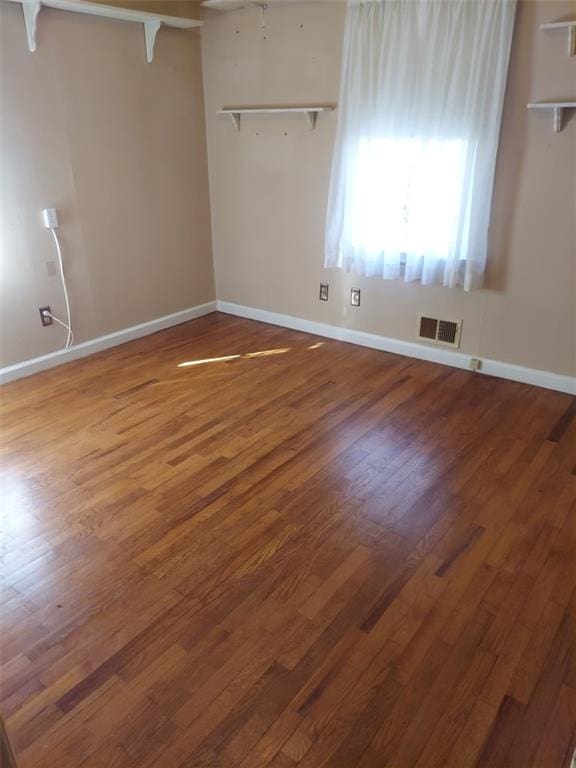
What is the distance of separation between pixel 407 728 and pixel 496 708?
260 millimetres

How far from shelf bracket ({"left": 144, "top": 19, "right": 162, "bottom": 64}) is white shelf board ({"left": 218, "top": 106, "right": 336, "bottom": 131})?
595 millimetres

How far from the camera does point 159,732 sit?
1.49 m

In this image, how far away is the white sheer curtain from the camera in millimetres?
2920

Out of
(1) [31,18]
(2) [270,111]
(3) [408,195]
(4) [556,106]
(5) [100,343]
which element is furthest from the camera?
(5) [100,343]

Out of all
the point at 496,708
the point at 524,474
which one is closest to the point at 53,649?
the point at 496,708

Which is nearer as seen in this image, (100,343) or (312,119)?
(312,119)

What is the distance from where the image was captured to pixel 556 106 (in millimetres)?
2781

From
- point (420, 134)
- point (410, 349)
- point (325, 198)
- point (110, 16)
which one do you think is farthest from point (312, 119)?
point (410, 349)

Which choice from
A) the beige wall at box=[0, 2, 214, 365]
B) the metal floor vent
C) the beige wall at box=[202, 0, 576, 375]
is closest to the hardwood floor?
the metal floor vent

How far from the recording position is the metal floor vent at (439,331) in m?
3.57

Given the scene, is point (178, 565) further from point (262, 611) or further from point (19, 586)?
point (19, 586)

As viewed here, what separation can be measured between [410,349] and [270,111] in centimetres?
188

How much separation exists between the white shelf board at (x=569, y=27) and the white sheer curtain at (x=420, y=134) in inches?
7.4

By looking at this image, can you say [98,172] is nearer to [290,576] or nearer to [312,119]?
[312,119]
